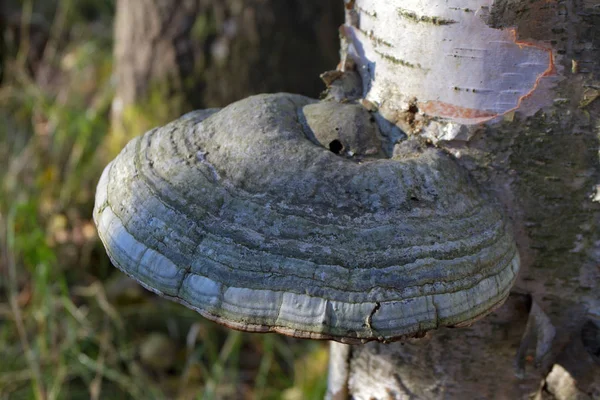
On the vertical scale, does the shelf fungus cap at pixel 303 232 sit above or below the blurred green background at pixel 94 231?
above

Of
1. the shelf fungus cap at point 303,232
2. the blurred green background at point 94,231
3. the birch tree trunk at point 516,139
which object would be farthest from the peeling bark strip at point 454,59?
the blurred green background at point 94,231

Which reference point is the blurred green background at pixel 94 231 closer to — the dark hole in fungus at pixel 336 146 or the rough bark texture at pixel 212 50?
the rough bark texture at pixel 212 50

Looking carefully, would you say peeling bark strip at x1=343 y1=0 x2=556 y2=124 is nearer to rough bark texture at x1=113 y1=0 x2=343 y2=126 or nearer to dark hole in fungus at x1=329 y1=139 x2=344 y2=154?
dark hole in fungus at x1=329 y1=139 x2=344 y2=154

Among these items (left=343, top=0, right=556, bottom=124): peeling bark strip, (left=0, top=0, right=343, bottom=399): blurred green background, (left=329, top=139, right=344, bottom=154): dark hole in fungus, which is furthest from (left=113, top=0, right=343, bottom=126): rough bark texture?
(left=329, top=139, right=344, bottom=154): dark hole in fungus

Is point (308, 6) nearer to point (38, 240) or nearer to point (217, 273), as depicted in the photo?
point (38, 240)

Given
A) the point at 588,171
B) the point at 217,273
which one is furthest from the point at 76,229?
the point at 588,171

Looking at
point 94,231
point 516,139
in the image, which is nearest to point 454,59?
point 516,139
